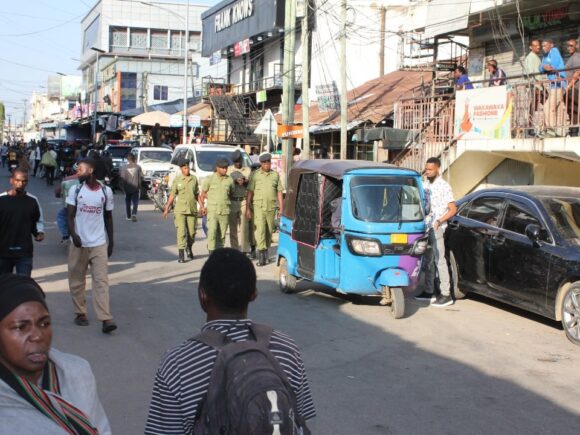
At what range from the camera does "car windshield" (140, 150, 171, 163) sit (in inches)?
1120

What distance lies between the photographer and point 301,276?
10.7 m

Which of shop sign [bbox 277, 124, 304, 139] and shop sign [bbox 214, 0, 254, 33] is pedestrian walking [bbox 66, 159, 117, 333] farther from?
shop sign [bbox 214, 0, 254, 33]

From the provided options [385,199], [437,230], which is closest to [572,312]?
[437,230]

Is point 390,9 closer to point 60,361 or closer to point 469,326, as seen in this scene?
point 469,326

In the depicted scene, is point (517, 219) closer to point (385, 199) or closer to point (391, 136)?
point (385, 199)

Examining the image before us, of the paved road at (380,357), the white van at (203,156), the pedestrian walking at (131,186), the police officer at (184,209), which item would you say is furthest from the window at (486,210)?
the white van at (203,156)

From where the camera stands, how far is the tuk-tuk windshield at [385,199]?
32.1 ft

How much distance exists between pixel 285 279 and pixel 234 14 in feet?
109

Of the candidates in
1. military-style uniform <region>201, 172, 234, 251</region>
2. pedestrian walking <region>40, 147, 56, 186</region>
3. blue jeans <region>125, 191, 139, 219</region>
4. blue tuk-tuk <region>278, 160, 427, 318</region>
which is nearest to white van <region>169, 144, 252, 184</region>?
blue jeans <region>125, 191, 139, 219</region>

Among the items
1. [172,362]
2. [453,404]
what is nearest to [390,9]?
[453,404]

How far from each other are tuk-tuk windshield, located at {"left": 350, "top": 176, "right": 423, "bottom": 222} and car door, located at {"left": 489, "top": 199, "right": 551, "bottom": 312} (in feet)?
3.61

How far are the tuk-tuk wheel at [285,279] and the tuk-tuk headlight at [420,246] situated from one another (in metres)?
2.00

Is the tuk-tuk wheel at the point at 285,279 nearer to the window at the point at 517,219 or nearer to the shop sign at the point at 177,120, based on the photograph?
the window at the point at 517,219

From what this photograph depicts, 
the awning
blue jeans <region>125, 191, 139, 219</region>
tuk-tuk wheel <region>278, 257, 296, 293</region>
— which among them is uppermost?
the awning
